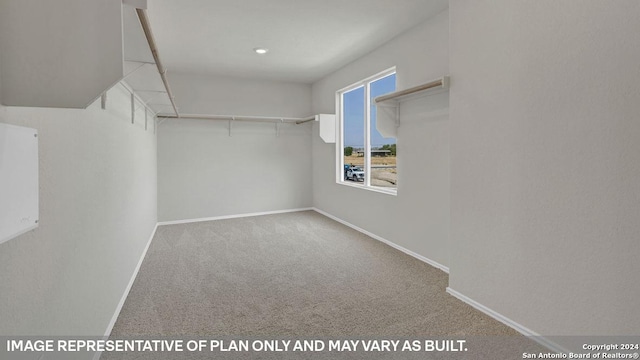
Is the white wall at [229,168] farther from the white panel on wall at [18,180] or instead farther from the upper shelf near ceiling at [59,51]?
the upper shelf near ceiling at [59,51]

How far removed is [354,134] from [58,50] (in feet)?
13.7

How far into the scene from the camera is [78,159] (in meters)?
1.56

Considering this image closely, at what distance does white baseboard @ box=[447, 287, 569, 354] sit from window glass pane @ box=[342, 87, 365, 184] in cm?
250

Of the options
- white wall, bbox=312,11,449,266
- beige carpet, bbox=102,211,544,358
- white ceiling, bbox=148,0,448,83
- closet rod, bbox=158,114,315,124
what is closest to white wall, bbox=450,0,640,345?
beige carpet, bbox=102,211,544,358

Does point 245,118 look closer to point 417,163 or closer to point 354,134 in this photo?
point 354,134

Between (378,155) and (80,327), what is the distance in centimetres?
355

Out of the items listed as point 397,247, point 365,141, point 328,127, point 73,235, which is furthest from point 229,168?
point 73,235

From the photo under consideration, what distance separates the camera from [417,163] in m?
3.41

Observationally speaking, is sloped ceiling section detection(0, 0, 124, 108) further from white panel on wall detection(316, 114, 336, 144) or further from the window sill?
white panel on wall detection(316, 114, 336, 144)

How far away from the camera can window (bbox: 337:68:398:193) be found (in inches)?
161

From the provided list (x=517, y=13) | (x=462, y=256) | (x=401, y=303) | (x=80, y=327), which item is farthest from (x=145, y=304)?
(x=517, y=13)

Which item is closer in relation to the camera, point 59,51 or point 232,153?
point 59,51

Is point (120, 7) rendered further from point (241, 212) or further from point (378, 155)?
point (241, 212)

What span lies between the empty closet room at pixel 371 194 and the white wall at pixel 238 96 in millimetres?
1027
